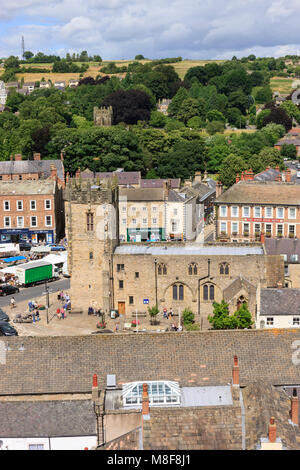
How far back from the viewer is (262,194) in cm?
6869

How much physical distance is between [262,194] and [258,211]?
204 centimetres

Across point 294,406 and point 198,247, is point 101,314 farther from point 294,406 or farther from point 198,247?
point 294,406

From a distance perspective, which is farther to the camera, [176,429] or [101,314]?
[101,314]

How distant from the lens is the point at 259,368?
1093 inches

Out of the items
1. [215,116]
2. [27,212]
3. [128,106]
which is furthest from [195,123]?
[27,212]

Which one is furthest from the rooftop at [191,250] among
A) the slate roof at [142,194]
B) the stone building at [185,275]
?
the slate roof at [142,194]

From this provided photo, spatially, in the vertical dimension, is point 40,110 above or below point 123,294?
above

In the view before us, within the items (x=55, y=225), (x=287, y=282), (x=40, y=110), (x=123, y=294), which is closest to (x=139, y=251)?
(x=123, y=294)

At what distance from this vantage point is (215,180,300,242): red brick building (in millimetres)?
67062

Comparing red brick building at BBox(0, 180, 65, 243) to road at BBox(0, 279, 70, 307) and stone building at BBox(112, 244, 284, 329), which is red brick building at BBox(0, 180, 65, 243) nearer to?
road at BBox(0, 279, 70, 307)

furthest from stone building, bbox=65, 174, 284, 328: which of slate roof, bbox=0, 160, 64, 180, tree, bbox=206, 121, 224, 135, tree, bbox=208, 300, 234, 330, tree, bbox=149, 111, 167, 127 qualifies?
tree, bbox=206, 121, 224, 135

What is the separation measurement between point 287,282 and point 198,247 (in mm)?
7965
